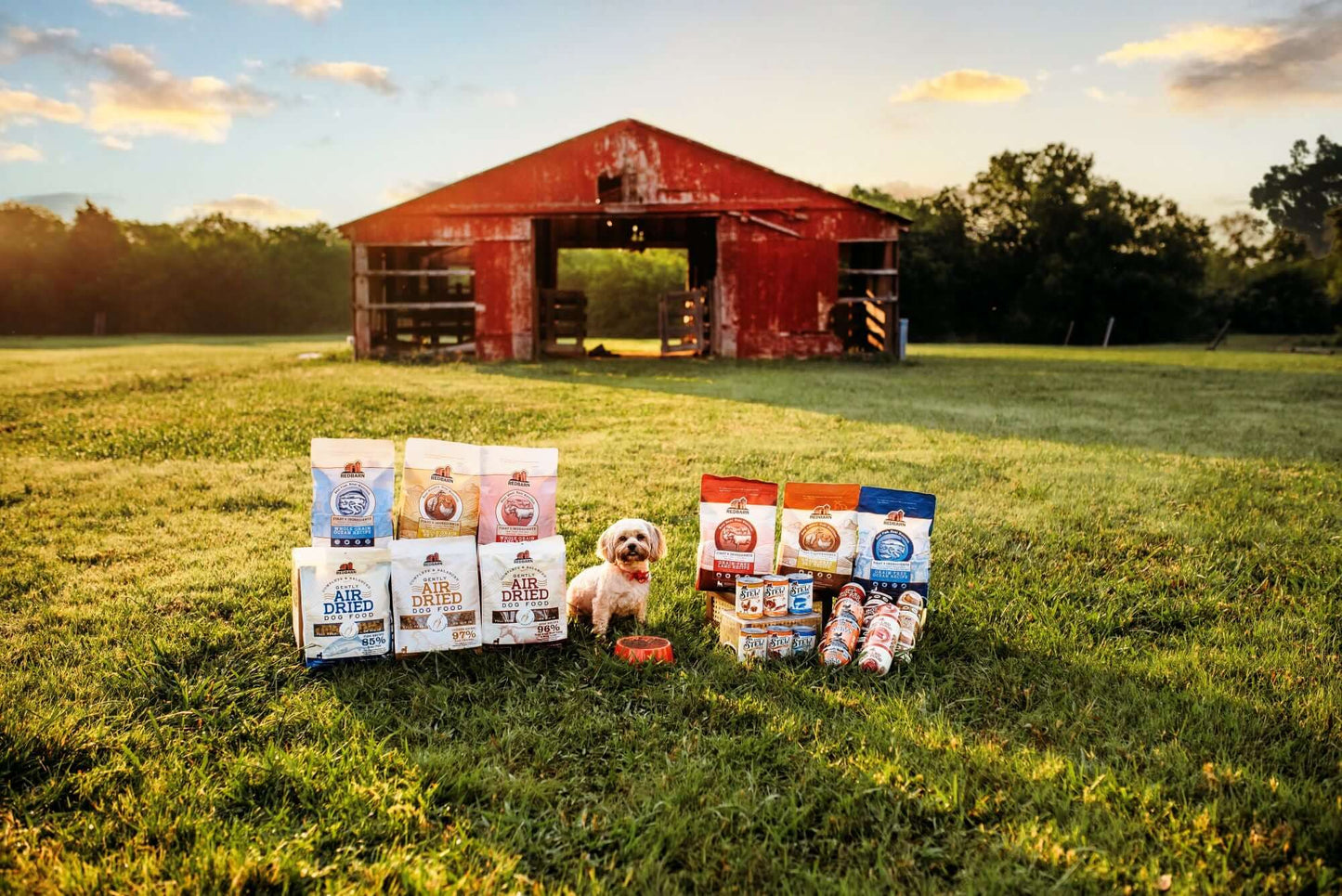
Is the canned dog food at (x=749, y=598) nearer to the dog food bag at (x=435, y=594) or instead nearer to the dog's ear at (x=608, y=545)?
the dog's ear at (x=608, y=545)

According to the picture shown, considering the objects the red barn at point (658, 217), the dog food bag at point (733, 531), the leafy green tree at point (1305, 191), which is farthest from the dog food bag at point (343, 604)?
the leafy green tree at point (1305, 191)

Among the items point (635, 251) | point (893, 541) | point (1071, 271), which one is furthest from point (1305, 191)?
point (893, 541)

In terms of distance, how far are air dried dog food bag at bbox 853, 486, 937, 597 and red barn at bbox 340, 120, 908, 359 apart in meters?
14.6

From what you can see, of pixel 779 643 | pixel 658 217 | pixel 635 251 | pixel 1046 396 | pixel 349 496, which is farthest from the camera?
pixel 635 251

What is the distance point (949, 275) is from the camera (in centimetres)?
3312

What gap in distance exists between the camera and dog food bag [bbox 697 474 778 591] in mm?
3350

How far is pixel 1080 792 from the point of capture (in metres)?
2.24

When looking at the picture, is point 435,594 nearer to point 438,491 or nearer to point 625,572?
point 438,491

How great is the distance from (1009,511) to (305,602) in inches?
150

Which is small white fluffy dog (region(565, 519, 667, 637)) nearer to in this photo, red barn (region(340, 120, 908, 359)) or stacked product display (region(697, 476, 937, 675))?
stacked product display (region(697, 476, 937, 675))

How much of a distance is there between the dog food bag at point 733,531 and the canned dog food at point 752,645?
28 centimetres

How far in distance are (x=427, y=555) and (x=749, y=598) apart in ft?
3.81

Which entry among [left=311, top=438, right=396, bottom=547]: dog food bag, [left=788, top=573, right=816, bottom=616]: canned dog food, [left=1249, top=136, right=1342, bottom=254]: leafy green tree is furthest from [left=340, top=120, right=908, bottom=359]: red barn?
[left=1249, top=136, right=1342, bottom=254]: leafy green tree

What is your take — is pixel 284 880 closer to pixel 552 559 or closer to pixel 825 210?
pixel 552 559
